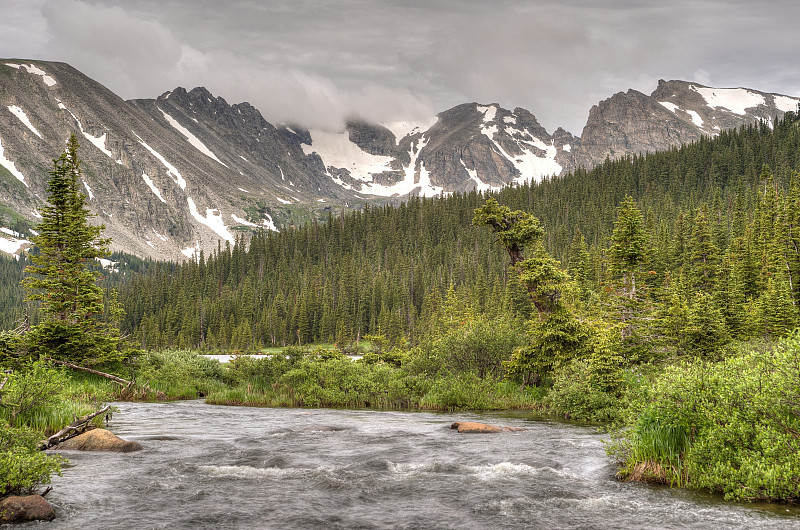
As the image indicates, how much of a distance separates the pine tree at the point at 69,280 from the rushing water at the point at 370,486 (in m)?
14.2

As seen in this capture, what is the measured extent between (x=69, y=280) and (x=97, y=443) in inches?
873

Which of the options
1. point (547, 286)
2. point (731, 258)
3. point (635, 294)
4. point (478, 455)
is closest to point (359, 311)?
point (731, 258)

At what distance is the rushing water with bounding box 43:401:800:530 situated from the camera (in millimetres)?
12078

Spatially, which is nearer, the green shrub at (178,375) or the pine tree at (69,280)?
Result: the pine tree at (69,280)

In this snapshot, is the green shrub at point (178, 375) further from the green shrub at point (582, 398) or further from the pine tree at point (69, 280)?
the green shrub at point (582, 398)

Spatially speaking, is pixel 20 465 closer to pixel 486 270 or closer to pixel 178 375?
pixel 178 375

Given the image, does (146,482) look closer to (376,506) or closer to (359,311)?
(376,506)

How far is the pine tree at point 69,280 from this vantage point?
35562 mm

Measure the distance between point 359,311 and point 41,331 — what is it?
115205 millimetres

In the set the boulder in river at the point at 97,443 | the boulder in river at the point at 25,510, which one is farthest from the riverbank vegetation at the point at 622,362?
the boulder in river at the point at 25,510

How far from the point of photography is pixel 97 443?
1923 centimetres

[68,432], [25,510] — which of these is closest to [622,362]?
[68,432]

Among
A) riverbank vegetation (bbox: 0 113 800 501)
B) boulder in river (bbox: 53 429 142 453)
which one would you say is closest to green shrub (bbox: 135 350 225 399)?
riverbank vegetation (bbox: 0 113 800 501)

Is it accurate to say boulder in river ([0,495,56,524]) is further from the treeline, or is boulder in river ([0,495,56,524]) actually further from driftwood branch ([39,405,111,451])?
the treeline
